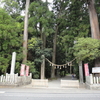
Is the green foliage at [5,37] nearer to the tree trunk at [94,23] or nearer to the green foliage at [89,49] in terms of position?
the green foliage at [89,49]

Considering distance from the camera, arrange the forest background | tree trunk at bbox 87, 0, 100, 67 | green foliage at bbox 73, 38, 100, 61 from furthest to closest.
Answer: tree trunk at bbox 87, 0, 100, 67 → the forest background → green foliage at bbox 73, 38, 100, 61

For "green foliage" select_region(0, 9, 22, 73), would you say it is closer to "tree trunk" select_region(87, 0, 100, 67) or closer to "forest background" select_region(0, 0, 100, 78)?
"forest background" select_region(0, 0, 100, 78)

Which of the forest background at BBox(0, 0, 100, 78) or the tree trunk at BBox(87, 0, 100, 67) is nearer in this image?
the forest background at BBox(0, 0, 100, 78)

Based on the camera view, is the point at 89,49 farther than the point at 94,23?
No

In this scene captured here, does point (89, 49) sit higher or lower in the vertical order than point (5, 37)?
lower

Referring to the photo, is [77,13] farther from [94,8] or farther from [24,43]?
[24,43]

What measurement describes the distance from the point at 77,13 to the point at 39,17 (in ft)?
18.6

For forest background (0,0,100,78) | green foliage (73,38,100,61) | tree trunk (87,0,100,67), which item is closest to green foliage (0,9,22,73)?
forest background (0,0,100,78)

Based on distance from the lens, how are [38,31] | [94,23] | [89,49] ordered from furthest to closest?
[38,31] < [94,23] < [89,49]

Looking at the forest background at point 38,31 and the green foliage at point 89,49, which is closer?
the green foliage at point 89,49

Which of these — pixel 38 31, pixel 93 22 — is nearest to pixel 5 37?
pixel 38 31

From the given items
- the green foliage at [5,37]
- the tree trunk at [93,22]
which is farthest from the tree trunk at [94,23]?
the green foliage at [5,37]

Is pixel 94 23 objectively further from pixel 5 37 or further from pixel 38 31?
pixel 5 37

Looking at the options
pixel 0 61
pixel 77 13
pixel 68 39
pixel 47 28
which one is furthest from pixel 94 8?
pixel 0 61
